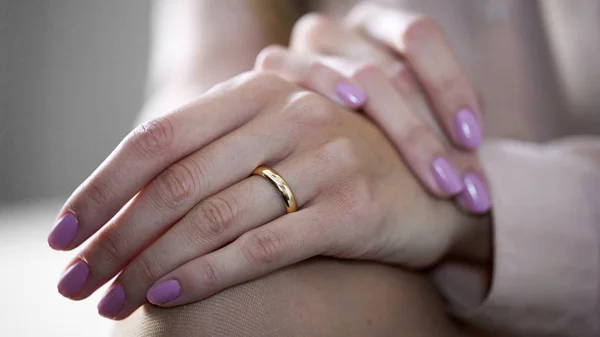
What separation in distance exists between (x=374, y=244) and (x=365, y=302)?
0.05 meters

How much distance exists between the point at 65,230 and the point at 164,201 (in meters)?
0.08

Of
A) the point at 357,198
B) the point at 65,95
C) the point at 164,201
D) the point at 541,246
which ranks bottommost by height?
the point at 541,246

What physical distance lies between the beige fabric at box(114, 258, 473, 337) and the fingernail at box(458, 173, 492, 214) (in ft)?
0.35

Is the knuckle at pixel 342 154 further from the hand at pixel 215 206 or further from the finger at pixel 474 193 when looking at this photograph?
the finger at pixel 474 193

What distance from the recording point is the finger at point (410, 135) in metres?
0.59

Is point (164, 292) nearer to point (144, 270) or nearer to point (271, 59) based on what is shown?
point (144, 270)

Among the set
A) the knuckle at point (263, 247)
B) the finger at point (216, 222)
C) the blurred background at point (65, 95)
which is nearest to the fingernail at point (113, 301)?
the finger at point (216, 222)

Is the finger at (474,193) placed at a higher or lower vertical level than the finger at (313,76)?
lower

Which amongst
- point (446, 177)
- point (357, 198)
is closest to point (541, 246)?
point (446, 177)

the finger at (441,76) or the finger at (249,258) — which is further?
the finger at (441,76)

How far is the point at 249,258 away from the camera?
45 cm

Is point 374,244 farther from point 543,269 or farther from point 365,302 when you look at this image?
point 543,269

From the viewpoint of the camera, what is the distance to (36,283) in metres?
0.93

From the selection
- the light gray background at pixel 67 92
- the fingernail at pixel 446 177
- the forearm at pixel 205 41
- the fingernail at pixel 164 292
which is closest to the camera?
the fingernail at pixel 164 292
